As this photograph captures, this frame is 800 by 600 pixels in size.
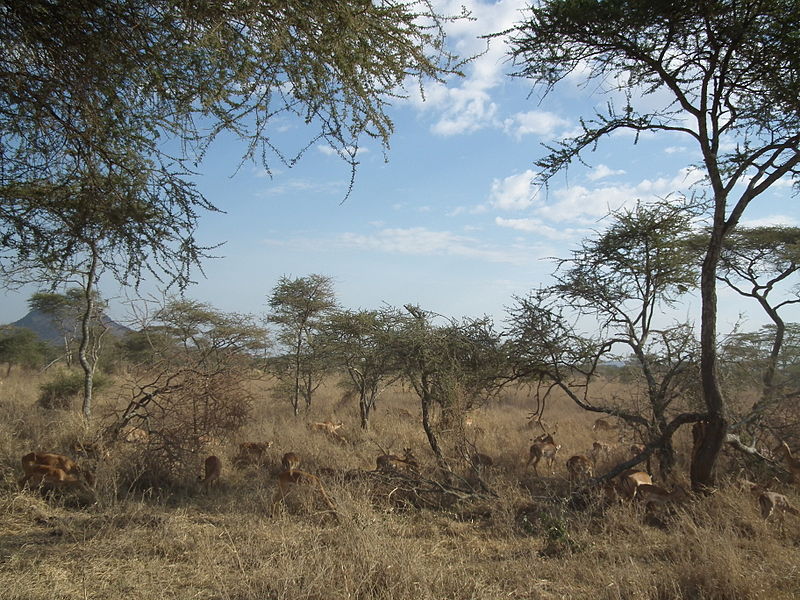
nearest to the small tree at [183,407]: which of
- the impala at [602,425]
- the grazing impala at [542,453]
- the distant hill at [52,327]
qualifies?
the distant hill at [52,327]

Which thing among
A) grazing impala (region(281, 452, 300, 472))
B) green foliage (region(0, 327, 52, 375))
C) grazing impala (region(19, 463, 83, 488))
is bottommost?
grazing impala (region(281, 452, 300, 472))

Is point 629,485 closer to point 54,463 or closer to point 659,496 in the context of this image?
point 659,496

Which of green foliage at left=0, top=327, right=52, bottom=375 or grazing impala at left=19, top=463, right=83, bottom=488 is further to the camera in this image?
green foliage at left=0, top=327, right=52, bottom=375

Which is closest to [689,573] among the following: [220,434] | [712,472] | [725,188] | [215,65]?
[712,472]

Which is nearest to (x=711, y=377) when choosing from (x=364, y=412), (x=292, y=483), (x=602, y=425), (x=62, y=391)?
(x=292, y=483)

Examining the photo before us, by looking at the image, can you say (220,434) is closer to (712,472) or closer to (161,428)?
(161,428)

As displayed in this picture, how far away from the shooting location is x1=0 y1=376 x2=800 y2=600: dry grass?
3.60 meters

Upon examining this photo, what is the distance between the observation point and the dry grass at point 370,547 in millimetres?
3604

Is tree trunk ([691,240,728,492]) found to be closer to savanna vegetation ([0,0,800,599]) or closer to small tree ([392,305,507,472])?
savanna vegetation ([0,0,800,599])

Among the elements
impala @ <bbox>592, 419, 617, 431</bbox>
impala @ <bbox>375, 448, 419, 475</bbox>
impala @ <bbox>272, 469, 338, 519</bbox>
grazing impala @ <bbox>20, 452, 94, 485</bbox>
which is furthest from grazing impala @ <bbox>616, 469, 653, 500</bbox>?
impala @ <bbox>592, 419, 617, 431</bbox>

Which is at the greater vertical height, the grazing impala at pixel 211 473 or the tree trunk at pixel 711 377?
the tree trunk at pixel 711 377

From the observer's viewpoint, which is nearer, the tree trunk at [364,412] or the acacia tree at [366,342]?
the acacia tree at [366,342]

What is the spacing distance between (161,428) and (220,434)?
930 mm

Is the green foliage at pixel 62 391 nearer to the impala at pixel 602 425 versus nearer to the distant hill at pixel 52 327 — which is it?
the distant hill at pixel 52 327
